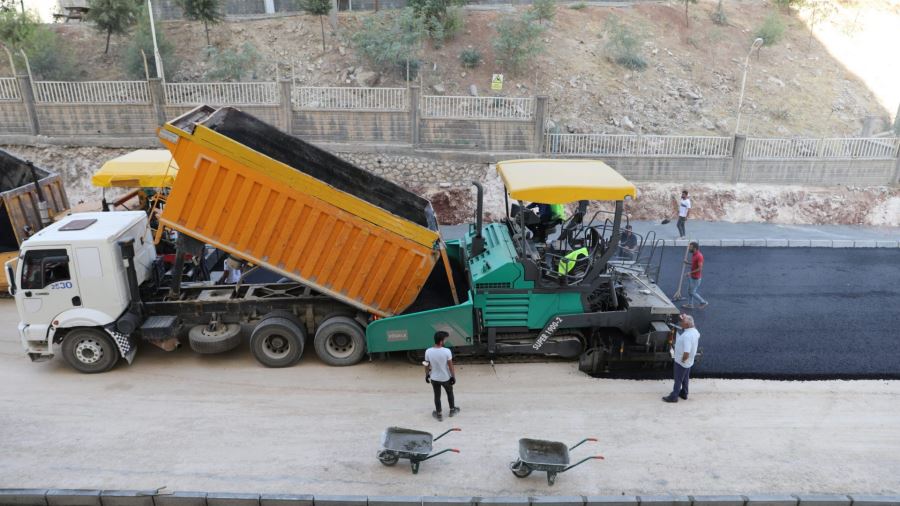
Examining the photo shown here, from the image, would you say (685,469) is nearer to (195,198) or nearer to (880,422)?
(880,422)

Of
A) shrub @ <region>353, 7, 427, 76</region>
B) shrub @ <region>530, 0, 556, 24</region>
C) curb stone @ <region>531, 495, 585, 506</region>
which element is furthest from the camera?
shrub @ <region>530, 0, 556, 24</region>

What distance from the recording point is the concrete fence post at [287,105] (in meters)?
15.2

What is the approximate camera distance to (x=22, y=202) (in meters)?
10.2

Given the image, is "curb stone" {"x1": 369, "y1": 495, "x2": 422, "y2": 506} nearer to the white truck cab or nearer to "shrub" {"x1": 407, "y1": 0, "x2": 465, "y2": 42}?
the white truck cab

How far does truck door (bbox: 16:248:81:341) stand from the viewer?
7.20 metres

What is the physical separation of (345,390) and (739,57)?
24201 millimetres

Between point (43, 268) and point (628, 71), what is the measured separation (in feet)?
67.7

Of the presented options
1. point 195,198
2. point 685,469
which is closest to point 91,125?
point 195,198

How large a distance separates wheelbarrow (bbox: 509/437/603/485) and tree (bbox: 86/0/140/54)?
23.0 metres

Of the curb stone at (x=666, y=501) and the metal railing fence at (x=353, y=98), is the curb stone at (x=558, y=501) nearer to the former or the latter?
the curb stone at (x=666, y=501)

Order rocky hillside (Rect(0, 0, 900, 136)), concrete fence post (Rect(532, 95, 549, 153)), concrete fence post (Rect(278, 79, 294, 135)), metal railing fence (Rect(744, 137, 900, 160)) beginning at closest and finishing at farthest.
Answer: concrete fence post (Rect(532, 95, 549, 153)) → concrete fence post (Rect(278, 79, 294, 135)) → metal railing fence (Rect(744, 137, 900, 160)) → rocky hillside (Rect(0, 0, 900, 136))

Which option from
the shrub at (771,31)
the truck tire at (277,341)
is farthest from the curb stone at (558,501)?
A: the shrub at (771,31)

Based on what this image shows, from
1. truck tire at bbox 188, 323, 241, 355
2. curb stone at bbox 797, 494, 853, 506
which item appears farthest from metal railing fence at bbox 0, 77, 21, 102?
curb stone at bbox 797, 494, 853, 506

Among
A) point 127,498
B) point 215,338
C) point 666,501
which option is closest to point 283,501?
point 127,498
